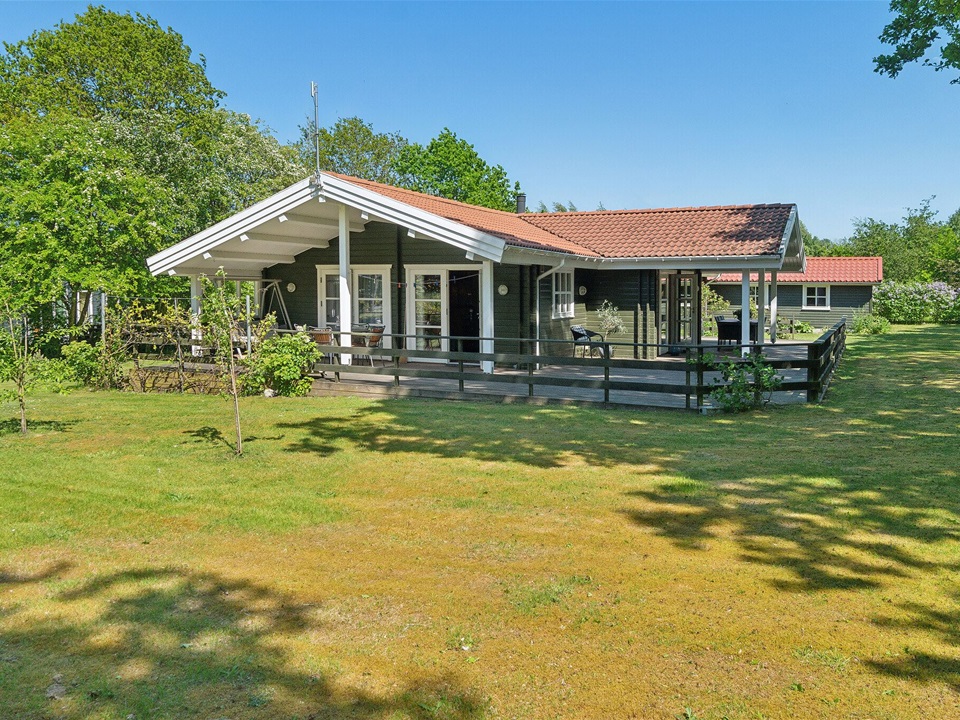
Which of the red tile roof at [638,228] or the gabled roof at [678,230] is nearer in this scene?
the red tile roof at [638,228]

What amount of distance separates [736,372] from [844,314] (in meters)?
A: 27.3

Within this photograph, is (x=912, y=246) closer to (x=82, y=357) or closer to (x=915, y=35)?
(x=915, y=35)

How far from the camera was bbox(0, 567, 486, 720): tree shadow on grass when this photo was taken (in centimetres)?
386

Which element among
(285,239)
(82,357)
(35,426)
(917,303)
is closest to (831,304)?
(917,303)

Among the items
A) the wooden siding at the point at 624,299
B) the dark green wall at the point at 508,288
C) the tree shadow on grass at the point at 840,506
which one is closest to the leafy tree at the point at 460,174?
the wooden siding at the point at 624,299

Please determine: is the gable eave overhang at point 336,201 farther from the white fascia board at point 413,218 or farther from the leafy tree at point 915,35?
the leafy tree at point 915,35

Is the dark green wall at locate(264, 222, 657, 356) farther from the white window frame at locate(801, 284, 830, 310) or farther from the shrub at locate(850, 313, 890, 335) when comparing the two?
the white window frame at locate(801, 284, 830, 310)

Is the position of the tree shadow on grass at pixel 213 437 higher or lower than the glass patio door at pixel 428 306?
lower

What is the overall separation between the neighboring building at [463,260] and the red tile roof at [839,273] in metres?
15.5

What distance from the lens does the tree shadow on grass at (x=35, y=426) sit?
11.3m

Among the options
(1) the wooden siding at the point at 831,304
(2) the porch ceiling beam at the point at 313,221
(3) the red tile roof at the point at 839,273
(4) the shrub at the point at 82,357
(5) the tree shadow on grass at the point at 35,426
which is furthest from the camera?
(1) the wooden siding at the point at 831,304

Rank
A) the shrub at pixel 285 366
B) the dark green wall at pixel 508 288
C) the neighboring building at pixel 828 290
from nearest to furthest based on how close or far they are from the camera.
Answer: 1. the shrub at pixel 285 366
2. the dark green wall at pixel 508 288
3. the neighboring building at pixel 828 290

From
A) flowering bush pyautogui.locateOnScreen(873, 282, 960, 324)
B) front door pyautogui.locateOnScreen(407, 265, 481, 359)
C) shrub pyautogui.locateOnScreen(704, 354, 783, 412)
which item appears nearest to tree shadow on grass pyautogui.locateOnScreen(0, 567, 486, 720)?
shrub pyautogui.locateOnScreen(704, 354, 783, 412)

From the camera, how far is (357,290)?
18.9m
